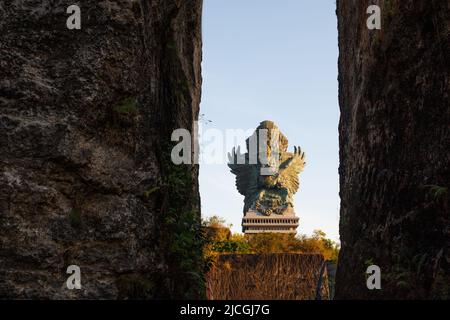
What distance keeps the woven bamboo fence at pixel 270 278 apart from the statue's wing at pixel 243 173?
2243 centimetres

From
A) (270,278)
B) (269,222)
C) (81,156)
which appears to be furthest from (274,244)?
(81,156)

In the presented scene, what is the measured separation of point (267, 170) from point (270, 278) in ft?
72.1

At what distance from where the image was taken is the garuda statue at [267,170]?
4147 centimetres

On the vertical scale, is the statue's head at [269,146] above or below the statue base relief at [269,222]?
above

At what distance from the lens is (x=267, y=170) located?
138ft

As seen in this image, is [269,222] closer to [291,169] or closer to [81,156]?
[291,169]

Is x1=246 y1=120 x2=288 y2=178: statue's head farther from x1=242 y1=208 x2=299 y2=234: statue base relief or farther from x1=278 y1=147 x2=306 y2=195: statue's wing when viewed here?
x1=242 y1=208 x2=299 y2=234: statue base relief

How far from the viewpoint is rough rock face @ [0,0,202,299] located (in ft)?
23.2

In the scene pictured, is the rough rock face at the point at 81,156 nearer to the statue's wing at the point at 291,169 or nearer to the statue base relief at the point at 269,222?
the statue base relief at the point at 269,222

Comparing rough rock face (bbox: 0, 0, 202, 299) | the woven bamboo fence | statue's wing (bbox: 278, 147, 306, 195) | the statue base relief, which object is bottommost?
the woven bamboo fence

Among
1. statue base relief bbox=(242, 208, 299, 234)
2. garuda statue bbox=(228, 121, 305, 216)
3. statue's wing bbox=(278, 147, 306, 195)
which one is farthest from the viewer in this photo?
statue's wing bbox=(278, 147, 306, 195)

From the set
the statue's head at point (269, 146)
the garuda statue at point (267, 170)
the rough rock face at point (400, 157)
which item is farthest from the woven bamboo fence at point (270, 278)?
the statue's head at point (269, 146)

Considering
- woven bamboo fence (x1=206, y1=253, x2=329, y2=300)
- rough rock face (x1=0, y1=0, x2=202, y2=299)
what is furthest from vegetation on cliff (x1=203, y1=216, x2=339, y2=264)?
rough rock face (x1=0, y1=0, x2=202, y2=299)

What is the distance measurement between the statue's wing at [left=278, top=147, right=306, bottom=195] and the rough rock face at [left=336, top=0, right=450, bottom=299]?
29.1 m
